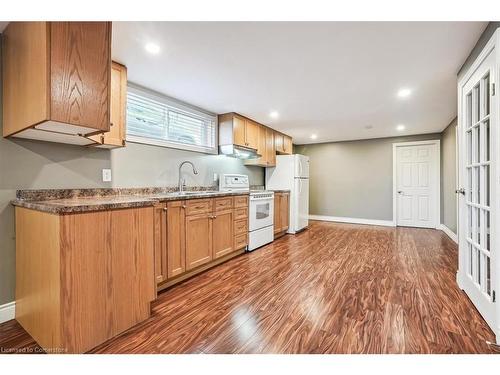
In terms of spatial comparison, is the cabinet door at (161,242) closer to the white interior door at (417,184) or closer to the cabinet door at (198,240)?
the cabinet door at (198,240)

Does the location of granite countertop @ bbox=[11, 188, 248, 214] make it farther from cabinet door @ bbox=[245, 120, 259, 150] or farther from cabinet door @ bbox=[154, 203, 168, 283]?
cabinet door @ bbox=[245, 120, 259, 150]

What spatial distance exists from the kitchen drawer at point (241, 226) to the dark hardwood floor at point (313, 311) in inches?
14.6

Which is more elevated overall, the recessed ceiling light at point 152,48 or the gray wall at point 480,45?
the recessed ceiling light at point 152,48

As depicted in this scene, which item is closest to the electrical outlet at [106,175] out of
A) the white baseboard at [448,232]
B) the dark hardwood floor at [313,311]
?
the dark hardwood floor at [313,311]

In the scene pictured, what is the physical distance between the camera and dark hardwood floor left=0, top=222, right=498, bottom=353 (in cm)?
150

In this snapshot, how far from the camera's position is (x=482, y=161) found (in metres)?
1.85

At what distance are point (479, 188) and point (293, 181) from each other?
3.18m

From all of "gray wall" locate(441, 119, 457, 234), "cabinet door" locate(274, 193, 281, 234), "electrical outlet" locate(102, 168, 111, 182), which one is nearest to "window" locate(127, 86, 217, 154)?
"electrical outlet" locate(102, 168, 111, 182)

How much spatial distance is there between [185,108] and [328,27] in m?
2.23

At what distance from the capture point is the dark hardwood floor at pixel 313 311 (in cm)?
150

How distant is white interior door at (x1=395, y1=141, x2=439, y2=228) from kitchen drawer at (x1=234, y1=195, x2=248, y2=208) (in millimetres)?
4176

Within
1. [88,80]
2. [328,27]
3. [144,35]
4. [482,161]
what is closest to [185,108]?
[144,35]
